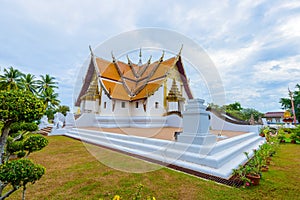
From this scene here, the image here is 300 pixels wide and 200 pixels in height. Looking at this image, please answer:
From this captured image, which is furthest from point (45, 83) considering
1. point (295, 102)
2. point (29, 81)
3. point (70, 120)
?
point (295, 102)

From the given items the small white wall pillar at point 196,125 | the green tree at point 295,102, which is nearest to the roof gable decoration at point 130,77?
the small white wall pillar at point 196,125

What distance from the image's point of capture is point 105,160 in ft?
13.4

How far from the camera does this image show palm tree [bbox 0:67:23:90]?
59.0ft

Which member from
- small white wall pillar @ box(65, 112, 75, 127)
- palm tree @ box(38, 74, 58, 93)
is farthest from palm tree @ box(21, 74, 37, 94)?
small white wall pillar @ box(65, 112, 75, 127)

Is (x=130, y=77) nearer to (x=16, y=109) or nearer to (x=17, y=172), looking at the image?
(x=16, y=109)

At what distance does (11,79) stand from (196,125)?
24.8 meters

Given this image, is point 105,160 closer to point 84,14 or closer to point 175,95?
point 84,14

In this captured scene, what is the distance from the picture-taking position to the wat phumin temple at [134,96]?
10062mm

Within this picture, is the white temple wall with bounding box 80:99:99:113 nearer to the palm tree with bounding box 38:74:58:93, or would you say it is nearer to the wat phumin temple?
the wat phumin temple

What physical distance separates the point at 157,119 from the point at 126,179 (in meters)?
7.14

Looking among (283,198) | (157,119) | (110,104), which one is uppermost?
(110,104)

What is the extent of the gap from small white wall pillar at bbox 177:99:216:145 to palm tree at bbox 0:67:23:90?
22.8 m

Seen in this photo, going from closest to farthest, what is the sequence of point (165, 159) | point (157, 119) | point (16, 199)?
point (16, 199) → point (165, 159) → point (157, 119)

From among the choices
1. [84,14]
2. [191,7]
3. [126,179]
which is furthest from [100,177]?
[191,7]
